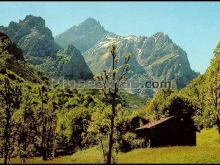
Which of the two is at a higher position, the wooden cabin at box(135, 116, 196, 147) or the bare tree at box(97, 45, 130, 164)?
the bare tree at box(97, 45, 130, 164)

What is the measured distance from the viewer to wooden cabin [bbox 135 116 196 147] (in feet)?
277

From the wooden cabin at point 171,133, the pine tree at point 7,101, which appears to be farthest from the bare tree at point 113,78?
the wooden cabin at point 171,133

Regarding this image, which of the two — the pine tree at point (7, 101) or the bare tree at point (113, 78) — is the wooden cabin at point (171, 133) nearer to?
the pine tree at point (7, 101)

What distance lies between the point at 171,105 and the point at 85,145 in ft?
104

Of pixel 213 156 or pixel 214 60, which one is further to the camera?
pixel 214 60

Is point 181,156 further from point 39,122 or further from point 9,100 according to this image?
point 39,122

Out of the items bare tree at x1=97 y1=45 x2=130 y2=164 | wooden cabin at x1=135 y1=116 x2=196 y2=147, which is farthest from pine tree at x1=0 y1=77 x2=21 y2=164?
wooden cabin at x1=135 y1=116 x2=196 y2=147

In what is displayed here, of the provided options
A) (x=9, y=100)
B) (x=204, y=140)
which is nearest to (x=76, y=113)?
(x=204, y=140)

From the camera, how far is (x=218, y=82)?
6362 cm

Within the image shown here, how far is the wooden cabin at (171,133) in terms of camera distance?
84562 millimetres

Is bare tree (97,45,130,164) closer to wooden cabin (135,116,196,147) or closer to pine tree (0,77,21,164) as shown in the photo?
pine tree (0,77,21,164)

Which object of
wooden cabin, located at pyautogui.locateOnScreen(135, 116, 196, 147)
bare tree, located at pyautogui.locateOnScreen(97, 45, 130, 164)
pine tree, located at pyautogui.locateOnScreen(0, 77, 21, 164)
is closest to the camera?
bare tree, located at pyautogui.locateOnScreen(97, 45, 130, 164)

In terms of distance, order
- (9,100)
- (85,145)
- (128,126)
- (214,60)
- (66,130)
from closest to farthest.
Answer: (9,100) < (214,60) < (128,126) < (85,145) < (66,130)

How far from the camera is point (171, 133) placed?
8475cm
